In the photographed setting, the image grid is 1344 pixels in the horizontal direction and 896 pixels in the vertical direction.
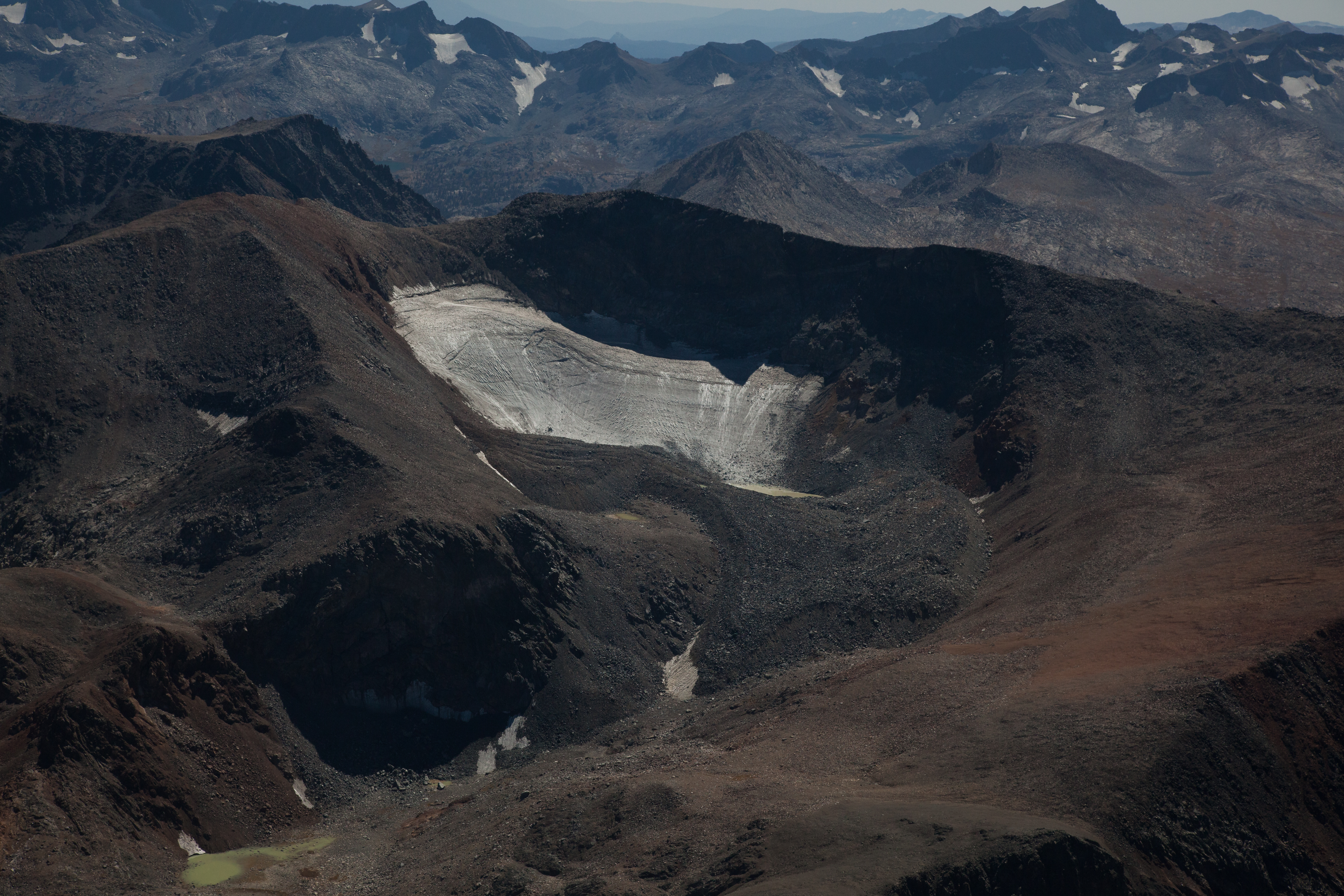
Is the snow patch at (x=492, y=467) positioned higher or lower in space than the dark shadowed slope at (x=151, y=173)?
lower

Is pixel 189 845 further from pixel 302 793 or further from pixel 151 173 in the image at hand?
pixel 151 173

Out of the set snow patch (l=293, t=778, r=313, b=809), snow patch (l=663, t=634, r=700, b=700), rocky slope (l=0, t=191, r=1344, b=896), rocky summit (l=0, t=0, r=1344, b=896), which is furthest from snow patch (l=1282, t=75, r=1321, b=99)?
snow patch (l=293, t=778, r=313, b=809)

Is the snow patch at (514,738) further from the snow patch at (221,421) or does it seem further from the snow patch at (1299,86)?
the snow patch at (1299,86)

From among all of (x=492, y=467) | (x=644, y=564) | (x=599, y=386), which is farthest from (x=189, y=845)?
(x=599, y=386)

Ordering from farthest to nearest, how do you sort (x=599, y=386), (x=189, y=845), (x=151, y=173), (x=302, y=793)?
(x=151, y=173), (x=599, y=386), (x=302, y=793), (x=189, y=845)

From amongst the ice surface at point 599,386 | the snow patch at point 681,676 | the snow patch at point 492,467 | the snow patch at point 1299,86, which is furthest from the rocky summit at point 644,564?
the snow patch at point 1299,86

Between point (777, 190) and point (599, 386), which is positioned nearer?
point (599, 386)
